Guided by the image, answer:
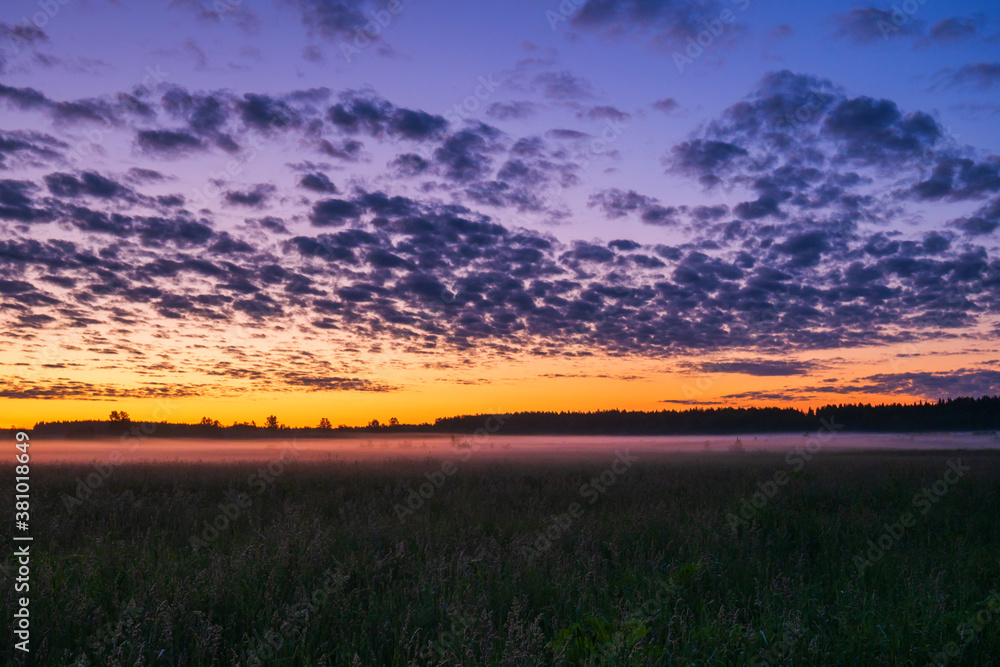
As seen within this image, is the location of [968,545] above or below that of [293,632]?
below

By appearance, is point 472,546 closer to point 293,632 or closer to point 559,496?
point 293,632

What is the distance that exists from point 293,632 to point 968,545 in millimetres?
10173

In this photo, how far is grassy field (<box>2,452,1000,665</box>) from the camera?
4430mm

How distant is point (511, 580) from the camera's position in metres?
6.09

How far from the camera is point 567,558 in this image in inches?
277

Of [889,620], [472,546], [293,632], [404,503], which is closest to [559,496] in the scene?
[404,503]

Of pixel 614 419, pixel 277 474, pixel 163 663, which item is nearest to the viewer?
pixel 163 663

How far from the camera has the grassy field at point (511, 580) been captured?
4.43 meters

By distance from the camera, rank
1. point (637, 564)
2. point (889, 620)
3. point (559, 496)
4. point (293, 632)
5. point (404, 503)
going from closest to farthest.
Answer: point (293, 632) < point (889, 620) < point (637, 564) < point (404, 503) < point (559, 496)

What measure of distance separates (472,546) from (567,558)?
4.96ft

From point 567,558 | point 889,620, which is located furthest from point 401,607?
point 889,620

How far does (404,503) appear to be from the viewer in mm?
11711

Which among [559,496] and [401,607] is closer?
[401,607]

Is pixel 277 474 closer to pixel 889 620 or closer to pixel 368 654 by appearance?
pixel 368 654
